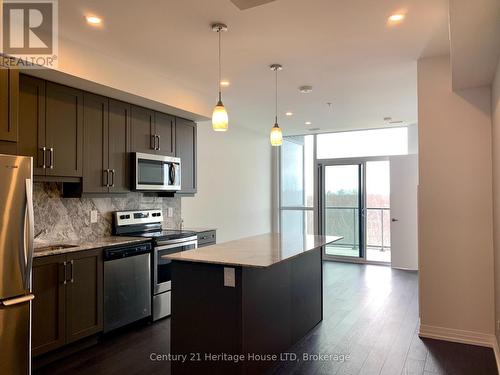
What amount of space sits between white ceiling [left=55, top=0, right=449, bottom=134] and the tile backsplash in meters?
1.20

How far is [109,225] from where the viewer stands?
4.12 metres

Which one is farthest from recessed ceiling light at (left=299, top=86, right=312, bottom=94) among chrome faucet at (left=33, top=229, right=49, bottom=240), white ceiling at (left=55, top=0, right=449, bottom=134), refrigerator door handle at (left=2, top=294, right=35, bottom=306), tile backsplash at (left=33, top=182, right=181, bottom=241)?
refrigerator door handle at (left=2, top=294, right=35, bottom=306)

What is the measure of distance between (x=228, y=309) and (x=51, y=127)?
7.15 ft

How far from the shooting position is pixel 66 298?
121 inches

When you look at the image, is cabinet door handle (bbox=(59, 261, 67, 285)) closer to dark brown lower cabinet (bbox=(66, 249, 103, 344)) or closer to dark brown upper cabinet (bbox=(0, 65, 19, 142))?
dark brown lower cabinet (bbox=(66, 249, 103, 344))

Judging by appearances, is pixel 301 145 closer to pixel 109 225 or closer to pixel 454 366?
pixel 109 225

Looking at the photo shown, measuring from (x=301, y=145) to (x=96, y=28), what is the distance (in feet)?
18.8

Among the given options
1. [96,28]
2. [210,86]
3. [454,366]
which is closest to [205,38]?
[96,28]

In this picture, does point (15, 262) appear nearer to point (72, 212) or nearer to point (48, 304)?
point (48, 304)

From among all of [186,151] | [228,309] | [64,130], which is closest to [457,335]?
[228,309]

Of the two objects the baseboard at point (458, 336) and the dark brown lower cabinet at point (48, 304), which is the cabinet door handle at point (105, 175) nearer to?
the dark brown lower cabinet at point (48, 304)

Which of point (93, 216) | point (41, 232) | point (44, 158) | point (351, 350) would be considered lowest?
point (351, 350)

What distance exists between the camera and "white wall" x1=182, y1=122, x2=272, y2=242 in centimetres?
577

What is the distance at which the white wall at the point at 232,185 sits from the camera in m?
5.77
